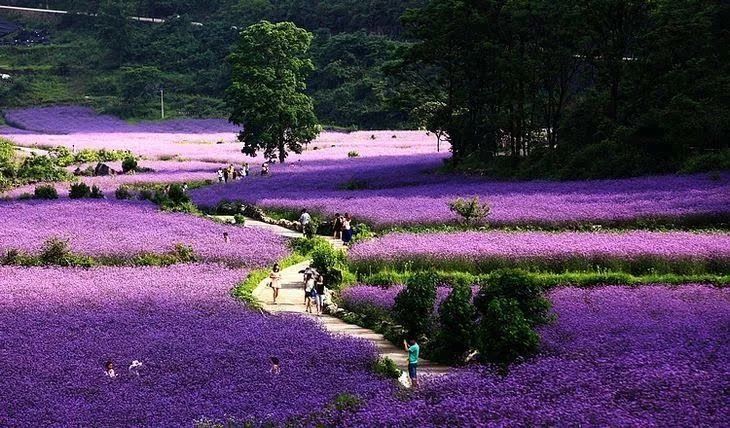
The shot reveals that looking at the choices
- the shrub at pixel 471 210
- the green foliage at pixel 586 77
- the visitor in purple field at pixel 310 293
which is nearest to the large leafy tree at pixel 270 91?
the green foliage at pixel 586 77

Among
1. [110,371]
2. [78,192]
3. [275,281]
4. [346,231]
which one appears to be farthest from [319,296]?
[78,192]

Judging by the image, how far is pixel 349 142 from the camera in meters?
81.7

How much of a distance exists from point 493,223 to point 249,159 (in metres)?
40.8

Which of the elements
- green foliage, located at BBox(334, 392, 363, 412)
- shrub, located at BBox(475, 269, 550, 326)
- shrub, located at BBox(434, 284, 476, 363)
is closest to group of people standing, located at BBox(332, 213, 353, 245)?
shrub, located at BBox(434, 284, 476, 363)

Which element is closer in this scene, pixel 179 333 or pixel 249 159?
pixel 179 333

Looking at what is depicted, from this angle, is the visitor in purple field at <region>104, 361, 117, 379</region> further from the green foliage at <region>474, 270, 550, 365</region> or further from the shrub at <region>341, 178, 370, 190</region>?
the shrub at <region>341, 178, 370, 190</region>

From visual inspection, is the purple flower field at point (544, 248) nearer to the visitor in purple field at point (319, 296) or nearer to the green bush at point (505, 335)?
the visitor in purple field at point (319, 296)

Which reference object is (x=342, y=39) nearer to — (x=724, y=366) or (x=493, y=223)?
(x=493, y=223)

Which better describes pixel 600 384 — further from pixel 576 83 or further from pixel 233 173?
pixel 576 83

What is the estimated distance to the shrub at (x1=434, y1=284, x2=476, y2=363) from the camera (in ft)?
60.6

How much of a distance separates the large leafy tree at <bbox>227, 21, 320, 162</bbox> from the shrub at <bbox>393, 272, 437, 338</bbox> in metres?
39.3

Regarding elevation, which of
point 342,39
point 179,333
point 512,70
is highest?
point 342,39

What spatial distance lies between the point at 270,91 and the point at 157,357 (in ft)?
138

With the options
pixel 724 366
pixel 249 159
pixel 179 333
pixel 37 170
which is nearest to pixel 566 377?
pixel 724 366
